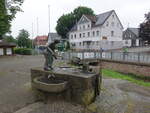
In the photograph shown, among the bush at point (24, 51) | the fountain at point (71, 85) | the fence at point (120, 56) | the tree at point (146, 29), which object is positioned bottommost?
the fountain at point (71, 85)

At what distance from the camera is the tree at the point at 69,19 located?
1441 inches

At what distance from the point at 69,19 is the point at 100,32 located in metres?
12.8

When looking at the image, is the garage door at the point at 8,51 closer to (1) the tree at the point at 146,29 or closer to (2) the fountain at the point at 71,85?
(2) the fountain at the point at 71,85

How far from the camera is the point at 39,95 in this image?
15.2 feet

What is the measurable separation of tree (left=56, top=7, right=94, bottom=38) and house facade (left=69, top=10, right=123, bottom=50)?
16.8 feet

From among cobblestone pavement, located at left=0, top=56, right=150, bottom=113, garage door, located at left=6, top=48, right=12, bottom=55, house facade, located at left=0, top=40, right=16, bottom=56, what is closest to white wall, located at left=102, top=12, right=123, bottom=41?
house facade, located at left=0, top=40, right=16, bottom=56

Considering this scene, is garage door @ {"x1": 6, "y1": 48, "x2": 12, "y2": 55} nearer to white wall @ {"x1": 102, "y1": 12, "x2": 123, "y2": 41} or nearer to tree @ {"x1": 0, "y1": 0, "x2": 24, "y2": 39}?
tree @ {"x1": 0, "y1": 0, "x2": 24, "y2": 39}

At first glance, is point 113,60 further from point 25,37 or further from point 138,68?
point 25,37

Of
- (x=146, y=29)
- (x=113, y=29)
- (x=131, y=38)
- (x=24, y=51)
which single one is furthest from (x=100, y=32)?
(x=131, y=38)

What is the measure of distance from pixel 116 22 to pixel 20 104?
28859 mm

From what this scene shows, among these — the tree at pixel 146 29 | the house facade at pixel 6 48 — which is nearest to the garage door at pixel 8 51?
the house facade at pixel 6 48

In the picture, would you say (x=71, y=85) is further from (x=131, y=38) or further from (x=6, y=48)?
(x=131, y=38)

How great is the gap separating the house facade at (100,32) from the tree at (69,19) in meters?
5.13

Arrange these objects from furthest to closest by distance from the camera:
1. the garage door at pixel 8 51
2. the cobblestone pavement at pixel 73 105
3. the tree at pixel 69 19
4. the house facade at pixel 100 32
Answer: the tree at pixel 69 19
the house facade at pixel 100 32
the garage door at pixel 8 51
the cobblestone pavement at pixel 73 105
